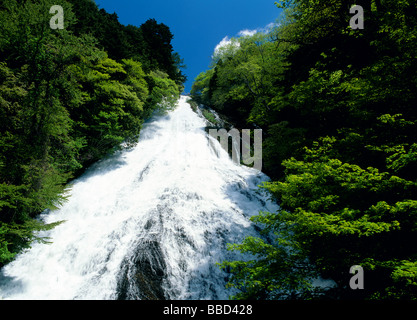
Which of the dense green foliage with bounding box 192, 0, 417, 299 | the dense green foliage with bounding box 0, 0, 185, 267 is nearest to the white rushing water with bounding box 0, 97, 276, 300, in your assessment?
the dense green foliage with bounding box 0, 0, 185, 267

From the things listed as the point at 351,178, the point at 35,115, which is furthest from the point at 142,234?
the point at 351,178

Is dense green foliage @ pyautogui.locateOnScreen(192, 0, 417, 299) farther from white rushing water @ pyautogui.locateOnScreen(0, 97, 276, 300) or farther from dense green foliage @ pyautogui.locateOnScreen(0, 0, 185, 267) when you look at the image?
dense green foliage @ pyautogui.locateOnScreen(0, 0, 185, 267)

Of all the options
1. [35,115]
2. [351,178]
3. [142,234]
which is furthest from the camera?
[35,115]

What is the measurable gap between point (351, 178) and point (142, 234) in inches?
280

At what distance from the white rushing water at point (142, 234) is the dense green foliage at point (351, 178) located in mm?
1753

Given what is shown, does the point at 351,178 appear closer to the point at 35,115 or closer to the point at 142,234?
the point at 142,234

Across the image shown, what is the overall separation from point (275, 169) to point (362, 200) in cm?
857

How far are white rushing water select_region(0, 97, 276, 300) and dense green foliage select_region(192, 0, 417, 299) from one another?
175 cm

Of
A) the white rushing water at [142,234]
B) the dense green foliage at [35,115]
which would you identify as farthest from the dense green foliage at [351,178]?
the dense green foliage at [35,115]

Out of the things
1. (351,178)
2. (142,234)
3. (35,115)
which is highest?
(35,115)

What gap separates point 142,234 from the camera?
714 centimetres

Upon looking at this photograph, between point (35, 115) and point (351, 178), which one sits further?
point (35, 115)

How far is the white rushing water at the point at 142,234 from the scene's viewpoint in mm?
5879

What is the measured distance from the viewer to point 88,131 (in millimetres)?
11750
